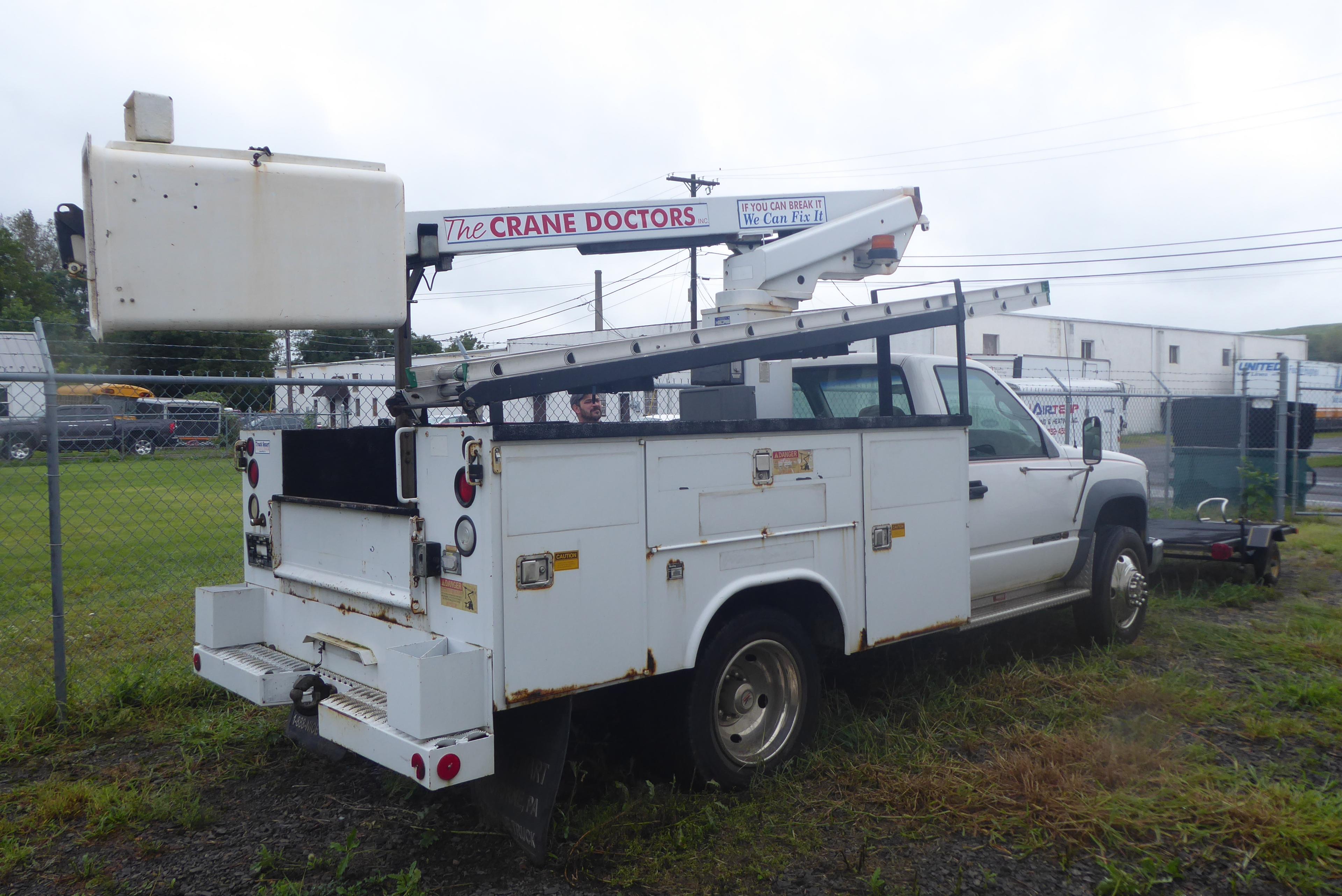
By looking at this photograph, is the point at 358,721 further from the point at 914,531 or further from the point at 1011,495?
the point at 1011,495

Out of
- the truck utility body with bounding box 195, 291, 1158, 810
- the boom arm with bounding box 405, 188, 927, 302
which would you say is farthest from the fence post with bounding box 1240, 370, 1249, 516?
the truck utility body with bounding box 195, 291, 1158, 810

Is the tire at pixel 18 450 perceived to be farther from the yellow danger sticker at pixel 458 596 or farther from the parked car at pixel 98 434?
the yellow danger sticker at pixel 458 596

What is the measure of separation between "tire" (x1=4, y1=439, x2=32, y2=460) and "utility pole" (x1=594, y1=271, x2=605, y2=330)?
26.0 metres

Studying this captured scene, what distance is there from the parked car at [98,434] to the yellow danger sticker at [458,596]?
3251 millimetres

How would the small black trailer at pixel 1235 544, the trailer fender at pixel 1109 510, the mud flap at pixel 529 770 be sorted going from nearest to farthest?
the mud flap at pixel 529 770 < the trailer fender at pixel 1109 510 < the small black trailer at pixel 1235 544

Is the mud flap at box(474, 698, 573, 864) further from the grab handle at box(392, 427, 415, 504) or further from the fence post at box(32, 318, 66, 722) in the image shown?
the fence post at box(32, 318, 66, 722)

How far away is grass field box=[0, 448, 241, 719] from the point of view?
573cm

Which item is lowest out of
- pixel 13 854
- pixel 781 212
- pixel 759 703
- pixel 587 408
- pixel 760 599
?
pixel 13 854

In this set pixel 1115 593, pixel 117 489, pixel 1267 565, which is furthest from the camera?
pixel 1267 565

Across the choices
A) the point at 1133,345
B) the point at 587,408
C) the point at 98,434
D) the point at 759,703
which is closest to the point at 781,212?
the point at 587,408

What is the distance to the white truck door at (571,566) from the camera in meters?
3.34

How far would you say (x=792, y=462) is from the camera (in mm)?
4305

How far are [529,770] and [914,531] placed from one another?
2329mm

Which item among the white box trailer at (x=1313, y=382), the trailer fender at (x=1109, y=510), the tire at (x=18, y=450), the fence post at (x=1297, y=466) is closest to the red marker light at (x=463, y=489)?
the tire at (x=18, y=450)
